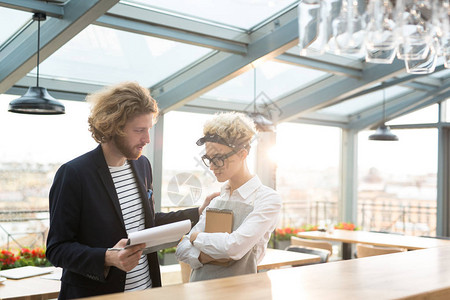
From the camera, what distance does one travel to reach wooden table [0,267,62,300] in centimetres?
284

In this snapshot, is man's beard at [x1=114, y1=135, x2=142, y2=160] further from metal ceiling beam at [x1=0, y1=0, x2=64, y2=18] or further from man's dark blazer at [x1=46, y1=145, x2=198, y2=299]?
metal ceiling beam at [x1=0, y1=0, x2=64, y2=18]

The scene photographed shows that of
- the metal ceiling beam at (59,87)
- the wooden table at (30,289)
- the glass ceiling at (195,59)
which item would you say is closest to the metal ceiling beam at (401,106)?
the glass ceiling at (195,59)

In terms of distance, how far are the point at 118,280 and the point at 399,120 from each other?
8.88 m

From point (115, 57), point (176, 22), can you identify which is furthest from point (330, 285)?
point (115, 57)

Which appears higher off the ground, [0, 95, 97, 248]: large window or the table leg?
[0, 95, 97, 248]: large window

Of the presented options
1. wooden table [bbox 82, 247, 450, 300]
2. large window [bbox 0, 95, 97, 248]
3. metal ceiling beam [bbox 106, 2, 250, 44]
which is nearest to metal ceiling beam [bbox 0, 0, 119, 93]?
metal ceiling beam [bbox 106, 2, 250, 44]

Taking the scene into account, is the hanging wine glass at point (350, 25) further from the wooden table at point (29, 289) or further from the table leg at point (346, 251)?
the table leg at point (346, 251)

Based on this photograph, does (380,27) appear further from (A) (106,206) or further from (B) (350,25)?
(A) (106,206)

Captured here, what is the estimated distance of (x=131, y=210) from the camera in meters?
2.15

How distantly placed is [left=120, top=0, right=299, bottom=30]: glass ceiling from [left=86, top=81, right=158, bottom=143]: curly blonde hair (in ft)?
9.98

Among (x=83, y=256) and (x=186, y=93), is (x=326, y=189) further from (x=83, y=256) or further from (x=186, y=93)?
(x=83, y=256)

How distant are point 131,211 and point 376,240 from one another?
4.76 meters

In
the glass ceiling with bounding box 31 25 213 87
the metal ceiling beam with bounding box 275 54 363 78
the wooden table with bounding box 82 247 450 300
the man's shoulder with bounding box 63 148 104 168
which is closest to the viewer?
the wooden table with bounding box 82 247 450 300

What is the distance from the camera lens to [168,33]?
209 inches
